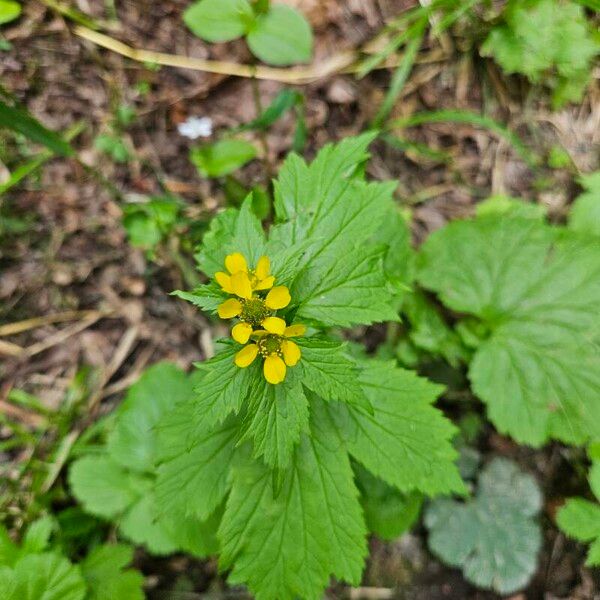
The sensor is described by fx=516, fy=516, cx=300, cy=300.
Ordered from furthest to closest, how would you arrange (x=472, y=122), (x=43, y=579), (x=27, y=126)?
(x=472, y=122)
(x=27, y=126)
(x=43, y=579)

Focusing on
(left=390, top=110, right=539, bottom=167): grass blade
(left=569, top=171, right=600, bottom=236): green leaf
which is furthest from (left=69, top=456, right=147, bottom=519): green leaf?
(left=569, top=171, right=600, bottom=236): green leaf

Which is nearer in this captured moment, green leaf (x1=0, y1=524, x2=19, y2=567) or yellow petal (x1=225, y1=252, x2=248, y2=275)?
yellow petal (x1=225, y1=252, x2=248, y2=275)

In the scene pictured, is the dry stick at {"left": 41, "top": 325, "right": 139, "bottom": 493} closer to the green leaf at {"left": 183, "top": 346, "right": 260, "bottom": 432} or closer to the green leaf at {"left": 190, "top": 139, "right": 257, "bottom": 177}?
the green leaf at {"left": 190, "top": 139, "right": 257, "bottom": 177}

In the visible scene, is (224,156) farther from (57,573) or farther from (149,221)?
(57,573)

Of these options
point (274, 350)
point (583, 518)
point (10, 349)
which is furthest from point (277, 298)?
point (10, 349)

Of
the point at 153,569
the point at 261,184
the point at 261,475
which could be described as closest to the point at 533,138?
the point at 261,184

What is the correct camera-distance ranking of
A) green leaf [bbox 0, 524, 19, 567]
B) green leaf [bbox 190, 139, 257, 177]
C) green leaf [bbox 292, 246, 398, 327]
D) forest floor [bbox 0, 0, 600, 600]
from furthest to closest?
forest floor [bbox 0, 0, 600, 600], green leaf [bbox 190, 139, 257, 177], green leaf [bbox 0, 524, 19, 567], green leaf [bbox 292, 246, 398, 327]

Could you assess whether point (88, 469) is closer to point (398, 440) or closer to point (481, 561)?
point (398, 440)
